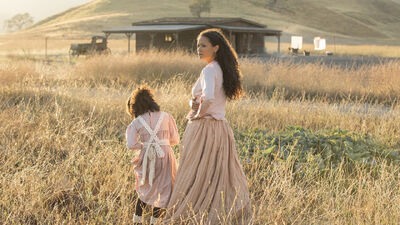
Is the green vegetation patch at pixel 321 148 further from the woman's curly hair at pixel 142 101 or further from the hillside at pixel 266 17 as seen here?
the hillside at pixel 266 17

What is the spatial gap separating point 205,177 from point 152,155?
0.47 metres

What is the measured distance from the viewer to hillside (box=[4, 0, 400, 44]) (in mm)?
60031

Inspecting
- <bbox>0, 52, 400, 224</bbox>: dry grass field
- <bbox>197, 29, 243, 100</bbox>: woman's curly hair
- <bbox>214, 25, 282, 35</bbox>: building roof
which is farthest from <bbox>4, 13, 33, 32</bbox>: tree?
<bbox>197, 29, 243, 100</bbox>: woman's curly hair

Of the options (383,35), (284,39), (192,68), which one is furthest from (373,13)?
(192,68)

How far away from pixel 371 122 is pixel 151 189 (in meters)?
4.98

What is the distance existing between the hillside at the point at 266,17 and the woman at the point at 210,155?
5036cm

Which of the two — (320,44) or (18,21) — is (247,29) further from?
(18,21)

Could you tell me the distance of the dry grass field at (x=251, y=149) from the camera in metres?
3.78

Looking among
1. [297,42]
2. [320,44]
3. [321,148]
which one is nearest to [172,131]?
[321,148]

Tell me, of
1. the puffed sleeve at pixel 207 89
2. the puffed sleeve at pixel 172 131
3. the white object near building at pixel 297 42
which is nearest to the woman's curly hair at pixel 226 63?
the puffed sleeve at pixel 207 89

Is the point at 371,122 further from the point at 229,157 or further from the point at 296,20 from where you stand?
the point at 296,20

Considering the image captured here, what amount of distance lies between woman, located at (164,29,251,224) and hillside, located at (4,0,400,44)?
165 ft

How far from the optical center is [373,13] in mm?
94062

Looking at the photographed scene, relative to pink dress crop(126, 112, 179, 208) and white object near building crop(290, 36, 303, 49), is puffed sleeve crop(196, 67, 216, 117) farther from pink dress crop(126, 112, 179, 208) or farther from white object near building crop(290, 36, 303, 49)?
white object near building crop(290, 36, 303, 49)
